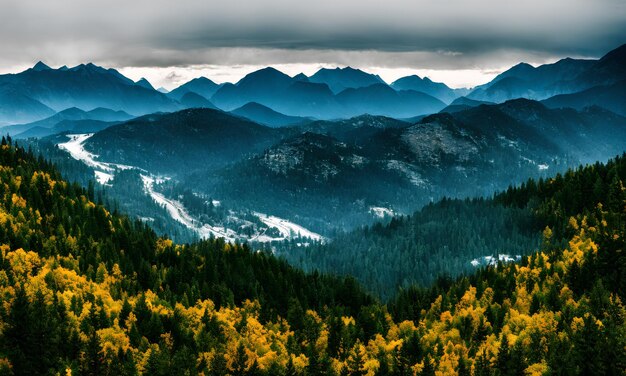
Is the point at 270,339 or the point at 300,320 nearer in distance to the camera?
the point at 270,339

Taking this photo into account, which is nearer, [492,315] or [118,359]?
[118,359]

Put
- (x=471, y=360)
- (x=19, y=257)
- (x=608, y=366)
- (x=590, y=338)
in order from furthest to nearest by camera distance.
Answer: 1. (x=19, y=257)
2. (x=471, y=360)
3. (x=590, y=338)
4. (x=608, y=366)

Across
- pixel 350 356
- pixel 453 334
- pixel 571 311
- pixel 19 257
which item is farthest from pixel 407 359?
pixel 19 257

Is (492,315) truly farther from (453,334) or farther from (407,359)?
(407,359)

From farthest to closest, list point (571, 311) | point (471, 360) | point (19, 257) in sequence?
point (19, 257), point (571, 311), point (471, 360)

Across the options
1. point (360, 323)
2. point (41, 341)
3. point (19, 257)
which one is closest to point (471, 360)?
point (360, 323)

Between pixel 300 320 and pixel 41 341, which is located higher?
pixel 41 341

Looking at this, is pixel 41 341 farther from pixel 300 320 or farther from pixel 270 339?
pixel 300 320

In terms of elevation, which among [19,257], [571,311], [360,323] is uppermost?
[19,257]

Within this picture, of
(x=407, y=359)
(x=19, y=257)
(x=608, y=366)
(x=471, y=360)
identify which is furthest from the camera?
(x=19, y=257)
